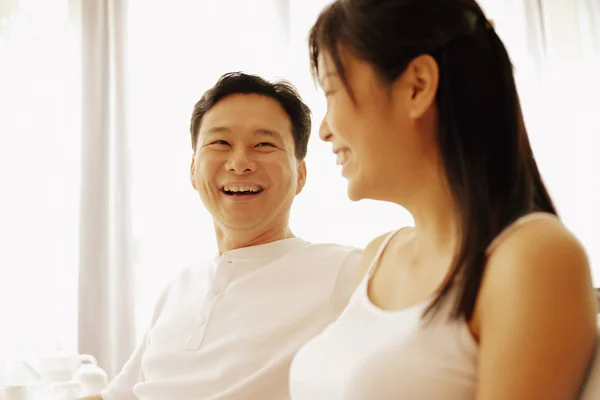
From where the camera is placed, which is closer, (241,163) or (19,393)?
(241,163)

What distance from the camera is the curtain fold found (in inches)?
101

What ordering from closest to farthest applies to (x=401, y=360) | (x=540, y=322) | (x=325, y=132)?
(x=540, y=322)
(x=401, y=360)
(x=325, y=132)

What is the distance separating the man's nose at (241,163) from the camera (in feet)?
5.02

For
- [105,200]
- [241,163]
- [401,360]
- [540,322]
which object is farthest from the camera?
[105,200]

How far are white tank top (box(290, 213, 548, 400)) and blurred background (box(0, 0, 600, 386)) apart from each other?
1821 mm

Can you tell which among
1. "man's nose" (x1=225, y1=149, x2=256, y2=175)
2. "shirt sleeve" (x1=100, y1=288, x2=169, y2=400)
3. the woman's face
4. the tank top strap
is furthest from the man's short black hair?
the tank top strap

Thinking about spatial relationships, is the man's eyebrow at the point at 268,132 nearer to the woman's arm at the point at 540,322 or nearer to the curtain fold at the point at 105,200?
the woman's arm at the point at 540,322

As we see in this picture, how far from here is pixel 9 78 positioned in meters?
2.64

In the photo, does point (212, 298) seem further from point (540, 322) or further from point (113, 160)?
point (113, 160)

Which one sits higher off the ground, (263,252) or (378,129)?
(378,129)

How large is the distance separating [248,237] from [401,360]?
33.4 inches

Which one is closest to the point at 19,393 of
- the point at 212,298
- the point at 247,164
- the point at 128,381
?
the point at 128,381

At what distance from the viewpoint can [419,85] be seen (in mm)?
843

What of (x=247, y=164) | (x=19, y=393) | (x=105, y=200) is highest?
(x=247, y=164)
